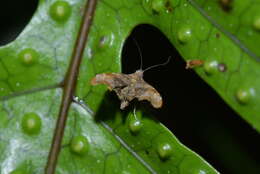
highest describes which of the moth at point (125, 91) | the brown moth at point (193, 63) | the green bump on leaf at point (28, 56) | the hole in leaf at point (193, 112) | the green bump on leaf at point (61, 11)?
the green bump on leaf at point (61, 11)

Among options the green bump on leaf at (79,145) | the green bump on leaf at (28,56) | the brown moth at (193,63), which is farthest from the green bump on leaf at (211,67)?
the green bump on leaf at (28,56)

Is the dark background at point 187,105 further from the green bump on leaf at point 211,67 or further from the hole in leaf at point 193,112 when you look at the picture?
the green bump on leaf at point 211,67

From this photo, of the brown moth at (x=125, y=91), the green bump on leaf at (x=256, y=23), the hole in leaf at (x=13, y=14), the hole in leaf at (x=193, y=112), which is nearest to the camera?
the green bump on leaf at (x=256, y=23)

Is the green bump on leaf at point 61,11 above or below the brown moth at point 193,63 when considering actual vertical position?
above

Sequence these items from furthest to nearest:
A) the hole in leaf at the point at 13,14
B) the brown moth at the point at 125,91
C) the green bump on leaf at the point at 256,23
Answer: the hole in leaf at the point at 13,14
the brown moth at the point at 125,91
the green bump on leaf at the point at 256,23

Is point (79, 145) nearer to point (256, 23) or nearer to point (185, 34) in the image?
point (185, 34)

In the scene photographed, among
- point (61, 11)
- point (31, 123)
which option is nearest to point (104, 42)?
point (61, 11)

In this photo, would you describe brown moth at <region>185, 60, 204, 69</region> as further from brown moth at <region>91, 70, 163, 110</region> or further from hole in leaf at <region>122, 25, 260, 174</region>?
hole in leaf at <region>122, 25, 260, 174</region>

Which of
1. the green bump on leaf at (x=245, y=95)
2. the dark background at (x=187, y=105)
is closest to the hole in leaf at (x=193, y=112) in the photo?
the dark background at (x=187, y=105)

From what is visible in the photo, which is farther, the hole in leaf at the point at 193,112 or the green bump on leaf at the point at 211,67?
the hole in leaf at the point at 193,112

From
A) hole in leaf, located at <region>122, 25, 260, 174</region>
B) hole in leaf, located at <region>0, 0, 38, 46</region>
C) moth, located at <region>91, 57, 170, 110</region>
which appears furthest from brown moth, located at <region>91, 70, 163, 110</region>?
hole in leaf, located at <region>0, 0, 38, 46</region>
